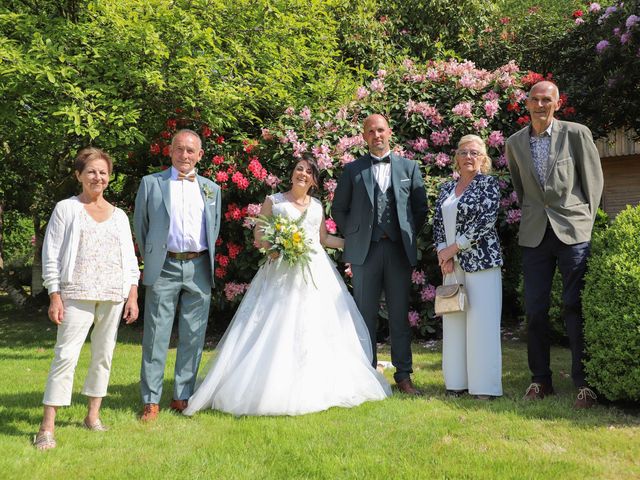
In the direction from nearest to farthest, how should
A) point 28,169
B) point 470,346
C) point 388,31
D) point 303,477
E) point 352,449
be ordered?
point 303,477 < point 352,449 < point 470,346 < point 28,169 < point 388,31

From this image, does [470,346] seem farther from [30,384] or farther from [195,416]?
[30,384]

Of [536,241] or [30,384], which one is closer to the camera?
[536,241]

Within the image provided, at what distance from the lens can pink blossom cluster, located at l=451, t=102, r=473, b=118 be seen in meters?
7.91

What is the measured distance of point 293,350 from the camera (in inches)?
177

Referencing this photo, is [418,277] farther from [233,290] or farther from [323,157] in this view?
[233,290]

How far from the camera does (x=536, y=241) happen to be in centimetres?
451

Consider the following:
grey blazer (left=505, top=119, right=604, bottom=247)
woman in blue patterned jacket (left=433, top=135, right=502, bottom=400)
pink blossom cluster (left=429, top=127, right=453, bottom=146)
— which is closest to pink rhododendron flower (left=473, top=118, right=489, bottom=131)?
pink blossom cluster (left=429, top=127, right=453, bottom=146)

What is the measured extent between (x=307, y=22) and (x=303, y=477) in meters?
7.23

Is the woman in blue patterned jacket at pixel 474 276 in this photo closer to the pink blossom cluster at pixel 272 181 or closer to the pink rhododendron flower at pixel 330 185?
the pink rhododendron flower at pixel 330 185

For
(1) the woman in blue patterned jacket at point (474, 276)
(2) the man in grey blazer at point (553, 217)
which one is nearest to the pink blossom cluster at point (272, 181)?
(1) the woman in blue patterned jacket at point (474, 276)

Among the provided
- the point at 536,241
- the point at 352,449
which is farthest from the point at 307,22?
the point at 352,449

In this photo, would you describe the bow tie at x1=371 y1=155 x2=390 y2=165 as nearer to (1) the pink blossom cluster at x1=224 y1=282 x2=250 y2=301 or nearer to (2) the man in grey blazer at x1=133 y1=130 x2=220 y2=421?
(2) the man in grey blazer at x1=133 y1=130 x2=220 y2=421

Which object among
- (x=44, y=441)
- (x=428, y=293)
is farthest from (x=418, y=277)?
(x=44, y=441)

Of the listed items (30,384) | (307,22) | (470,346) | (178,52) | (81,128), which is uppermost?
(307,22)
